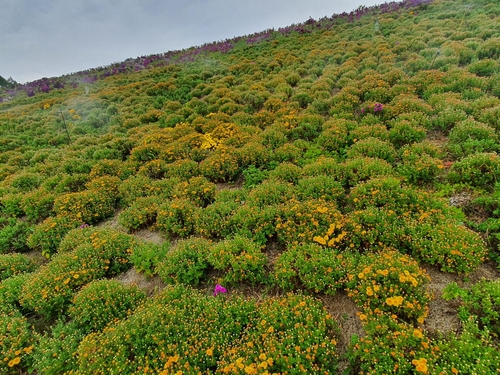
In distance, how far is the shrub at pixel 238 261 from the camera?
535 cm

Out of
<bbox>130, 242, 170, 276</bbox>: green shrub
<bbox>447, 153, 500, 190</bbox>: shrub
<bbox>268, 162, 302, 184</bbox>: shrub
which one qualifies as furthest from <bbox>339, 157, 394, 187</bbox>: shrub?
<bbox>130, 242, 170, 276</bbox>: green shrub

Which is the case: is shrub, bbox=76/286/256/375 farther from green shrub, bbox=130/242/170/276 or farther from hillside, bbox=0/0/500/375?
green shrub, bbox=130/242/170/276

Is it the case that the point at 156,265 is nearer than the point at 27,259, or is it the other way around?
the point at 156,265

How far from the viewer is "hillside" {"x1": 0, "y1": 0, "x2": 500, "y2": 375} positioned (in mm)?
4043

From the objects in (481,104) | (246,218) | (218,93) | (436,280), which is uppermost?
(218,93)

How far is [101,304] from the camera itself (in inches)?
198

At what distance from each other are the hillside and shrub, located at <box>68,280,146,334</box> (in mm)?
35

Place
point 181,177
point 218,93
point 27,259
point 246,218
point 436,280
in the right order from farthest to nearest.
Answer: point 218,93, point 181,177, point 27,259, point 246,218, point 436,280

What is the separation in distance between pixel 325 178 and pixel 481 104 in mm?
6064

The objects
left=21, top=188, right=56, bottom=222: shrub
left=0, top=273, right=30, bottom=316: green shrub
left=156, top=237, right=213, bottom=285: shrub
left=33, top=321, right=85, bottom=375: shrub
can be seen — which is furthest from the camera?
left=21, top=188, right=56, bottom=222: shrub

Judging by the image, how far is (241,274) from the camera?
17.5 ft

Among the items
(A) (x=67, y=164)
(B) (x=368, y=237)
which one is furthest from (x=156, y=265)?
(A) (x=67, y=164)

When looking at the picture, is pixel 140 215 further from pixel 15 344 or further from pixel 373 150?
pixel 373 150

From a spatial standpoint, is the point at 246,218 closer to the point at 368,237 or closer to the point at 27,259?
the point at 368,237
